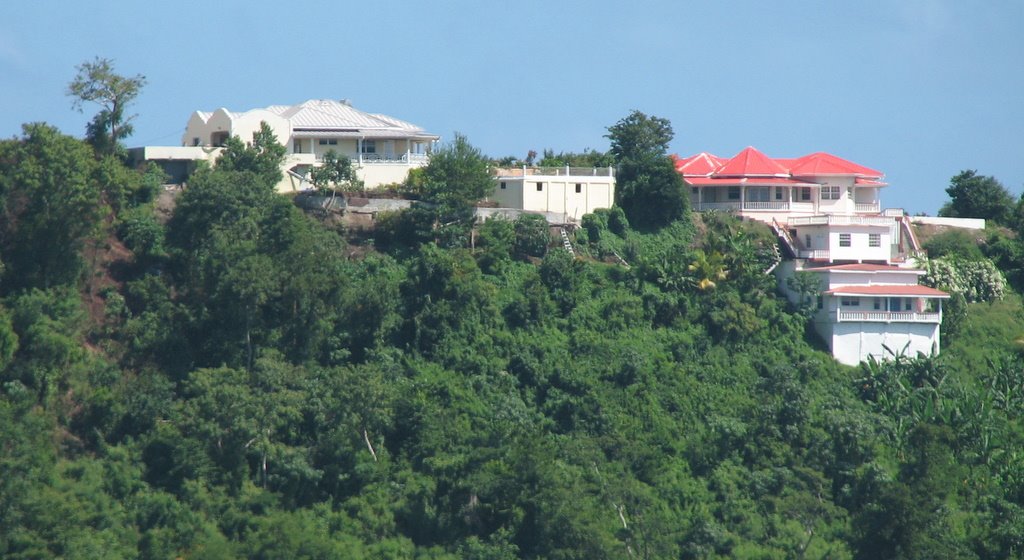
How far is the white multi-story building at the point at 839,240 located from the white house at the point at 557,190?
202 inches

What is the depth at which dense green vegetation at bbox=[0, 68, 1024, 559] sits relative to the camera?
56.6 m

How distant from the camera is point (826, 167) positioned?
254 feet

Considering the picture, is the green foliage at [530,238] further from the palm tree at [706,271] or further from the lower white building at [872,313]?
the lower white building at [872,313]

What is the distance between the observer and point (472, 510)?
57.9 m

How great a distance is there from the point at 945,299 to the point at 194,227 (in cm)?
2951

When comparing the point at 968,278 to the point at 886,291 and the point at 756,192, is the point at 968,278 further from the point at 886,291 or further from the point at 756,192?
the point at 756,192

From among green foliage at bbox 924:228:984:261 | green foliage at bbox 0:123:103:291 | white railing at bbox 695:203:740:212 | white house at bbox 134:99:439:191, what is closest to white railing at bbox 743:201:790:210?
white railing at bbox 695:203:740:212

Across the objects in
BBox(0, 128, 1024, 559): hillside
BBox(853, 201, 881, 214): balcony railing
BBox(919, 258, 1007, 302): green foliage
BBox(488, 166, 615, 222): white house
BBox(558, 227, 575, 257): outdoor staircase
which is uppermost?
BBox(488, 166, 615, 222): white house

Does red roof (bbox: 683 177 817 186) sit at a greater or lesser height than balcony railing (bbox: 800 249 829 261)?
greater

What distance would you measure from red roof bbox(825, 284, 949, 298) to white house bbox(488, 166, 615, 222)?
10158mm

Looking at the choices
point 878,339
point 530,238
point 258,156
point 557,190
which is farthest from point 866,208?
point 258,156

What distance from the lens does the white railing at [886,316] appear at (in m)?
69.9

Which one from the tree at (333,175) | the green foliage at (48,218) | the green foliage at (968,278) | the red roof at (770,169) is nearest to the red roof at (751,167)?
the red roof at (770,169)

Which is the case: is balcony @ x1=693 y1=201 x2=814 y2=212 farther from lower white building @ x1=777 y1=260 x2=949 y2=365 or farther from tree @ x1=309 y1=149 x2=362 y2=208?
tree @ x1=309 y1=149 x2=362 y2=208
